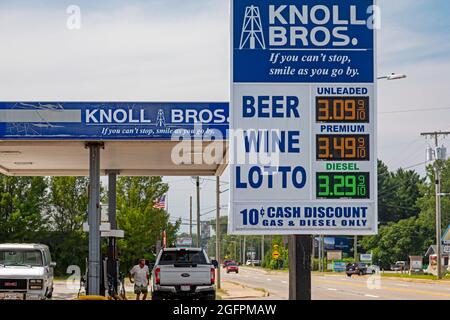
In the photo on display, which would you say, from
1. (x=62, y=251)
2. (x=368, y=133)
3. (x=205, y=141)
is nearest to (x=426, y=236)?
(x=62, y=251)

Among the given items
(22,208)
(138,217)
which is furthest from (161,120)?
(22,208)

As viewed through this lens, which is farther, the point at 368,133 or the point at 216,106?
the point at 216,106

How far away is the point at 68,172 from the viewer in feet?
117

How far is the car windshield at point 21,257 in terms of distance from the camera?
2578 cm

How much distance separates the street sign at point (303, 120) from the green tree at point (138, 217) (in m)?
40.2

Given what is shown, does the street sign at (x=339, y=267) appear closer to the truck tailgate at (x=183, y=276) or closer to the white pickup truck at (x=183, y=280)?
the white pickup truck at (x=183, y=280)

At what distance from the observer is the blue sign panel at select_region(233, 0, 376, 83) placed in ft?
31.1

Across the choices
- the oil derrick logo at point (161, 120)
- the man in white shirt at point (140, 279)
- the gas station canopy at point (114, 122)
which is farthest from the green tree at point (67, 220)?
the oil derrick logo at point (161, 120)

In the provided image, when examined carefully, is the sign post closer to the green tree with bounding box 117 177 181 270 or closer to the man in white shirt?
the man in white shirt

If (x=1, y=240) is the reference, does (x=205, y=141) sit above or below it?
above

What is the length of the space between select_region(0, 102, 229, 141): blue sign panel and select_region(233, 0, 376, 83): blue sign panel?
1297cm
